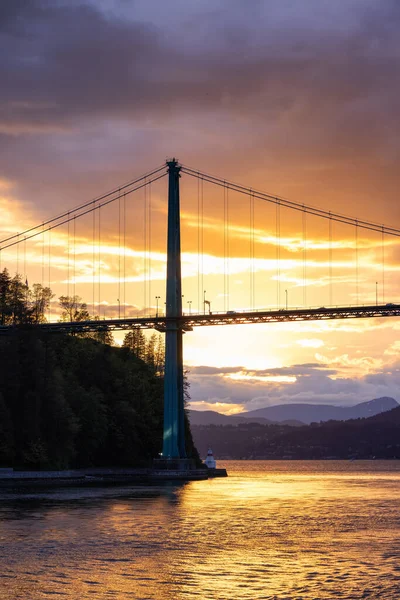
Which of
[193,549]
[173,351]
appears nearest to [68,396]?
[173,351]

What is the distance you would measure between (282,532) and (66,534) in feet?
32.5

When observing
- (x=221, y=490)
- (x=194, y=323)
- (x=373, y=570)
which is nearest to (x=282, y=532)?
(x=373, y=570)

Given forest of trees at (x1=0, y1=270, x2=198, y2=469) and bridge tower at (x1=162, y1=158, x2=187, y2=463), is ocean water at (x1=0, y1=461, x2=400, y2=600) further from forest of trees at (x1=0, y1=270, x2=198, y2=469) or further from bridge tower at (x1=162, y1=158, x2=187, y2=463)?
bridge tower at (x1=162, y1=158, x2=187, y2=463)

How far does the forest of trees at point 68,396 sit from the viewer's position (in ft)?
294

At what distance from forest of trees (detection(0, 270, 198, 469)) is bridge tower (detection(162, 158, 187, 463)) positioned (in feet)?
22.0

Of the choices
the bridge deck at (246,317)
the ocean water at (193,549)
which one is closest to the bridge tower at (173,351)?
the bridge deck at (246,317)

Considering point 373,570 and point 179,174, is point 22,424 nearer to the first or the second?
point 179,174

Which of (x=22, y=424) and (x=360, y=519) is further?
(x=22, y=424)

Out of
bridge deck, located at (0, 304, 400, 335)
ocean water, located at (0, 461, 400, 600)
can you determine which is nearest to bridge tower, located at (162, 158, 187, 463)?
bridge deck, located at (0, 304, 400, 335)

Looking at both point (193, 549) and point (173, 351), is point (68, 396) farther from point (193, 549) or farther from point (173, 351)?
point (193, 549)

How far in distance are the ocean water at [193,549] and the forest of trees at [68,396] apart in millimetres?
20562

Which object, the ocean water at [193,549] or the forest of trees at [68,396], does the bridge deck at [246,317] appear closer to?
the forest of trees at [68,396]

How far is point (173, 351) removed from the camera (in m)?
101

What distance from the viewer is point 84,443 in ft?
336
